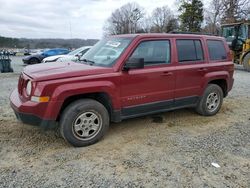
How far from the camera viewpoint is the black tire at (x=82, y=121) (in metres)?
4.07

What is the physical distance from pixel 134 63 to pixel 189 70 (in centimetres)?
148

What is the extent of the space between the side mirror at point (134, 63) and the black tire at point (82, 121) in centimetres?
78

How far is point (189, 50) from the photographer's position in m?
5.36

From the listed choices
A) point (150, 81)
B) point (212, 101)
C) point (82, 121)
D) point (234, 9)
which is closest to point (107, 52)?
point (150, 81)

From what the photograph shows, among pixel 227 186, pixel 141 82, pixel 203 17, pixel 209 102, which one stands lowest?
pixel 227 186

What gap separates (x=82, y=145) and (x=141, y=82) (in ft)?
4.83

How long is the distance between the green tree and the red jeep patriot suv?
4603 cm

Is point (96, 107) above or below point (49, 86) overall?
below

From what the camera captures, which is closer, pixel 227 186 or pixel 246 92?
pixel 227 186

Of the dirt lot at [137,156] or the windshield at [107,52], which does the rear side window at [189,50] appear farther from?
the dirt lot at [137,156]

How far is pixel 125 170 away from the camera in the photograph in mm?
3549

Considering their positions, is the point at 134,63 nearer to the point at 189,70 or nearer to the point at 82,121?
the point at 82,121

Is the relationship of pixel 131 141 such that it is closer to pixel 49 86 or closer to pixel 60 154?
pixel 60 154

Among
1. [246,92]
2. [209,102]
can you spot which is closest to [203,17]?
[246,92]
